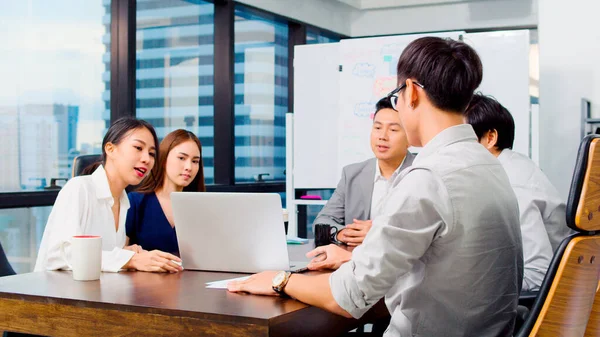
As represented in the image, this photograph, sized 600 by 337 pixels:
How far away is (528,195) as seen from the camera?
7.61 feet

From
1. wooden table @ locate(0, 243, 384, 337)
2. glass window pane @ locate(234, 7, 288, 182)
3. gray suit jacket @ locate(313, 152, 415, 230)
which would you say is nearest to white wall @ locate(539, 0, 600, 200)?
gray suit jacket @ locate(313, 152, 415, 230)

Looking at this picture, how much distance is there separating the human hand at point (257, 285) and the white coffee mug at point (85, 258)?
43 cm

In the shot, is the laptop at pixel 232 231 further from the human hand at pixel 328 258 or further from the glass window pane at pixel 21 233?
the glass window pane at pixel 21 233

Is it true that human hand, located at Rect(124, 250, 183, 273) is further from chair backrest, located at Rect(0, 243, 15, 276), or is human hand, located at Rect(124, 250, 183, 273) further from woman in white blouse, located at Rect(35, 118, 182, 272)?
chair backrest, located at Rect(0, 243, 15, 276)

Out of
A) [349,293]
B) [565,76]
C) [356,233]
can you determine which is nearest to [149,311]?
[349,293]

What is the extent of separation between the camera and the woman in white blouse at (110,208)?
2090mm

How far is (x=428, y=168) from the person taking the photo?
4.83ft

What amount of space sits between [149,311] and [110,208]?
0.90 m

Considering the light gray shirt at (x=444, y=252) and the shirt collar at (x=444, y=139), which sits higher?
the shirt collar at (x=444, y=139)

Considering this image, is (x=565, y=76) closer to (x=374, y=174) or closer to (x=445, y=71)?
(x=374, y=174)

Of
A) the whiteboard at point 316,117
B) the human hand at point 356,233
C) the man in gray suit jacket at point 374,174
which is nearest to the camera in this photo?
the human hand at point 356,233

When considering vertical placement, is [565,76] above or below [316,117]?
above

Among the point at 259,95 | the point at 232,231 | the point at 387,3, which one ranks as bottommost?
the point at 232,231

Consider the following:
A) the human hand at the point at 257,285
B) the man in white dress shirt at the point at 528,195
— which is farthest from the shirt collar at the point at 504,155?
the human hand at the point at 257,285
